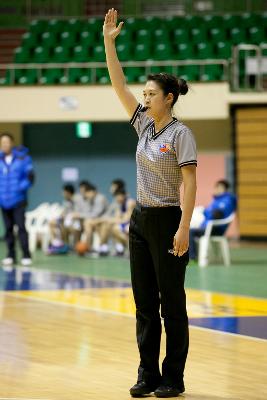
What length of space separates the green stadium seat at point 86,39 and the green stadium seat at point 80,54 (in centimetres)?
19

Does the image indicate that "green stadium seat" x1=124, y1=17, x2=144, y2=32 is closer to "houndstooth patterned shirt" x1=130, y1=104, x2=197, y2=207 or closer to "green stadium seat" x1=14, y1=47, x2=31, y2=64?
"green stadium seat" x1=14, y1=47, x2=31, y2=64

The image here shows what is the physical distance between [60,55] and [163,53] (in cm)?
229

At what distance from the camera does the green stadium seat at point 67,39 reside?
79.5 ft

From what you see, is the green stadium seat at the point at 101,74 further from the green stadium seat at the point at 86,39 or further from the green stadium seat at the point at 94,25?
the green stadium seat at the point at 94,25

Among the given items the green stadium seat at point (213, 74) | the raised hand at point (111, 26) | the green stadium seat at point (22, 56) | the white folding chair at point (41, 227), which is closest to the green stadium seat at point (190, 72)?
the green stadium seat at point (213, 74)

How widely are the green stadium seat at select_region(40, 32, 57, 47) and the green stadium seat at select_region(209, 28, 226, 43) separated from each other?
3482mm

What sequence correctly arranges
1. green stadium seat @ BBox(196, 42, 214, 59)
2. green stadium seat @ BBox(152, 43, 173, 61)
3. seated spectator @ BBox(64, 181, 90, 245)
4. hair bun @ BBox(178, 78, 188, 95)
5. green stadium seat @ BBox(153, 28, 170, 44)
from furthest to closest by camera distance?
1. green stadium seat @ BBox(153, 28, 170, 44)
2. green stadium seat @ BBox(152, 43, 173, 61)
3. green stadium seat @ BBox(196, 42, 214, 59)
4. seated spectator @ BBox(64, 181, 90, 245)
5. hair bun @ BBox(178, 78, 188, 95)

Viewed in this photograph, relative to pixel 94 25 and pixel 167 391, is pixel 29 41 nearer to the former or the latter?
pixel 94 25

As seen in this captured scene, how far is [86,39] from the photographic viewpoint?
24.2 meters

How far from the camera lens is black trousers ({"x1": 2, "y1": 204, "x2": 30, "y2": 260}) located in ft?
51.2

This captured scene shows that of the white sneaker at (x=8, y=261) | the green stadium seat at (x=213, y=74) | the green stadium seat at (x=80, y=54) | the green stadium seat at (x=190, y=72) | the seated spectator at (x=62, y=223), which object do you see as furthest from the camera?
the green stadium seat at (x=80, y=54)

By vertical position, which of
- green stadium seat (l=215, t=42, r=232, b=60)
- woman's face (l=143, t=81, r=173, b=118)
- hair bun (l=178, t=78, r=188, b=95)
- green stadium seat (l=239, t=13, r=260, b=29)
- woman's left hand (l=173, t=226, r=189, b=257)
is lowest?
woman's left hand (l=173, t=226, r=189, b=257)

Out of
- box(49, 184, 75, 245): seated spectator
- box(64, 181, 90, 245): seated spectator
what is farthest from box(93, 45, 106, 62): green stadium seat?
box(64, 181, 90, 245): seated spectator

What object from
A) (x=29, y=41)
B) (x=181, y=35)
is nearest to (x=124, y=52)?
(x=181, y=35)
